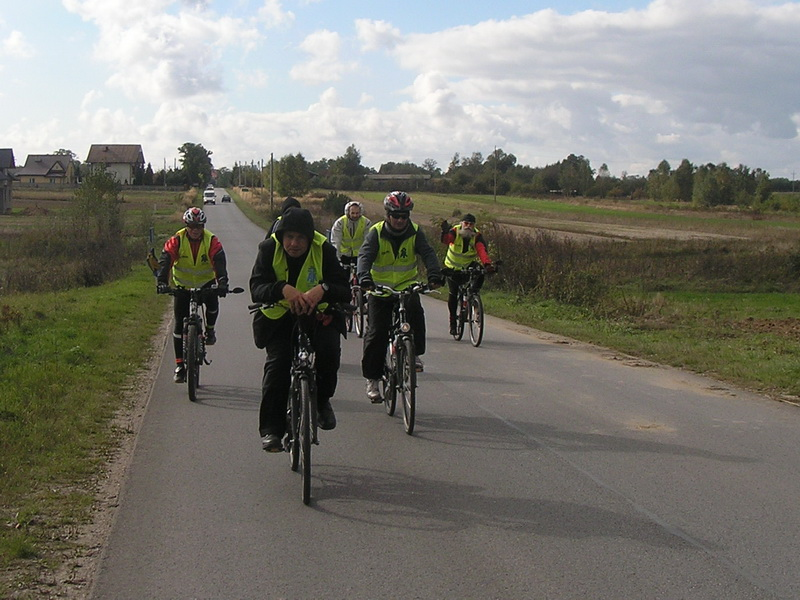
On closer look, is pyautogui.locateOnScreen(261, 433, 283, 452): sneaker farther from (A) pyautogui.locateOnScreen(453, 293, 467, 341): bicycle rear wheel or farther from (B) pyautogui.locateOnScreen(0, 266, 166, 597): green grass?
(A) pyautogui.locateOnScreen(453, 293, 467, 341): bicycle rear wheel

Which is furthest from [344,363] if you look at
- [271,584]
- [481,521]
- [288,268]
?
[271,584]

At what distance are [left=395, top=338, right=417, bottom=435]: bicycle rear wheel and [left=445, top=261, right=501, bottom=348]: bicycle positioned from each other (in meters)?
5.27

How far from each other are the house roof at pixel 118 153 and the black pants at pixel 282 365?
486 feet

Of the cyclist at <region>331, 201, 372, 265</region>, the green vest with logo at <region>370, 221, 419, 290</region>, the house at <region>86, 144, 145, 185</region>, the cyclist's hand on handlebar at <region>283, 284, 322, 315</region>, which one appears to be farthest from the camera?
the house at <region>86, 144, 145, 185</region>

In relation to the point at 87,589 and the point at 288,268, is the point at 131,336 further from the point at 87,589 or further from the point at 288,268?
the point at 87,589

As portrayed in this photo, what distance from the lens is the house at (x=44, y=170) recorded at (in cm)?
13775

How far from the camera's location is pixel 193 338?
9422 millimetres

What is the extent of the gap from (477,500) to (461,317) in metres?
7.97

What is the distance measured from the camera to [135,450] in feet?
24.0

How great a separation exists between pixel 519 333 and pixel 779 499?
9.45 m

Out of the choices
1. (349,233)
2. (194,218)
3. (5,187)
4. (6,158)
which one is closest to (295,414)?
(194,218)

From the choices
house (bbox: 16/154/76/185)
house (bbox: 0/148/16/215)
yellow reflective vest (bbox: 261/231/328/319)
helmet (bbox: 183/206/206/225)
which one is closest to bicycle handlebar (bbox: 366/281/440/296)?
yellow reflective vest (bbox: 261/231/328/319)

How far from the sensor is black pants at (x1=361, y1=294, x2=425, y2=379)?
8.40 m

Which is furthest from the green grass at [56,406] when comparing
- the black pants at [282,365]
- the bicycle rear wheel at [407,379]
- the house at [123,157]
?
the house at [123,157]
